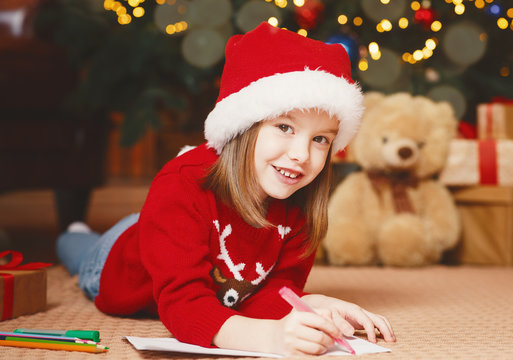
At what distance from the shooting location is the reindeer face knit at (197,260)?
67 centimetres

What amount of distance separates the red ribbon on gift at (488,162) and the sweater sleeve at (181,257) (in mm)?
1025

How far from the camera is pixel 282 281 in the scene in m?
0.86

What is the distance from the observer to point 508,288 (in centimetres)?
120

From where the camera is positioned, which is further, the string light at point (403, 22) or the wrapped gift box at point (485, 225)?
the string light at point (403, 22)

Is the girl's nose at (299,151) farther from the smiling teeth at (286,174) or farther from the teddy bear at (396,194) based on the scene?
the teddy bear at (396,194)

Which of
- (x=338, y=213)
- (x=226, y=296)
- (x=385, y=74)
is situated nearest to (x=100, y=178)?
(x=338, y=213)

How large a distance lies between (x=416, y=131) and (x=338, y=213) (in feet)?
0.95

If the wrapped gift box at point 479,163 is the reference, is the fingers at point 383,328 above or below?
below

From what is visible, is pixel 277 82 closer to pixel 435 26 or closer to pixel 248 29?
pixel 248 29

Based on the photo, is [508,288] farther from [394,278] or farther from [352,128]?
[352,128]

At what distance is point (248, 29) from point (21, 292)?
0.98m

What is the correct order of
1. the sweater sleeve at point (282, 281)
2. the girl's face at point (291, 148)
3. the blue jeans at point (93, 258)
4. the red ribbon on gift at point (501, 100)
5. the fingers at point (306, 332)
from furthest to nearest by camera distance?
the red ribbon on gift at point (501, 100) → the blue jeans at point (93, 258) → the sweater sleeve at point (282, 281) → the girl's face at point (291, 148) → the fingers at point (306, 332)

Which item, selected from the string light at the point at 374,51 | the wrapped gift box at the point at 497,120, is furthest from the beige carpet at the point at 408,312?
the string light at the point at 374,51

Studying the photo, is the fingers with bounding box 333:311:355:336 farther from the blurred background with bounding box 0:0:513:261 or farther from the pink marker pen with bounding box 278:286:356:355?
the blurred background with bounding box 0:0:513:261
